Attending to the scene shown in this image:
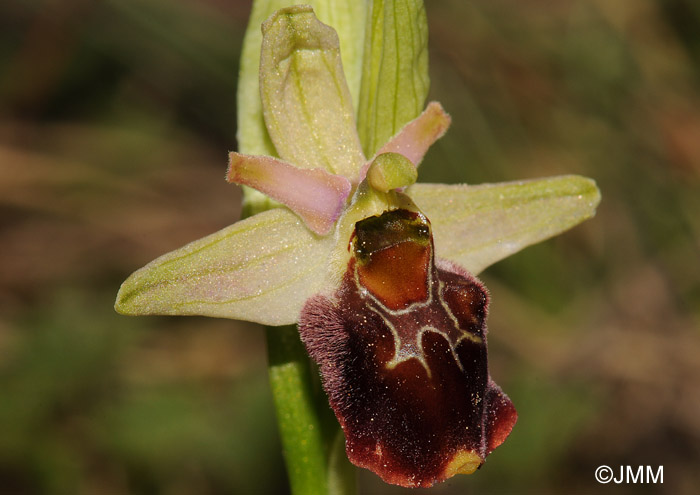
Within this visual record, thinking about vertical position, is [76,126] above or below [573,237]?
above

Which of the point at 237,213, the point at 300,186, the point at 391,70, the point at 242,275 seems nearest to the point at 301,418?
the point at 242,275

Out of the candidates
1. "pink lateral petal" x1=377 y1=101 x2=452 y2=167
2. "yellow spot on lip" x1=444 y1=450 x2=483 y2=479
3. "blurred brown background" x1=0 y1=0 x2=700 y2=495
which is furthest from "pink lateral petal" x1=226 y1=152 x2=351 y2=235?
"blurred brown background" x1=0 y1=0 x2=700 y2=495

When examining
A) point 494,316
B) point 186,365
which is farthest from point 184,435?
point 494,316

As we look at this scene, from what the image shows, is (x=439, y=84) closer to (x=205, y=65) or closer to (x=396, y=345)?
(x=205, y=65)

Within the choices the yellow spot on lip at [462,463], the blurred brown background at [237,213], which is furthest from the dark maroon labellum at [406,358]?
the blurred brown background at [237,213]

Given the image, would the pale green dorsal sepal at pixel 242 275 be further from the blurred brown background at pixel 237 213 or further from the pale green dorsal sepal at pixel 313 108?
the blurred brown background at pixel 237 213

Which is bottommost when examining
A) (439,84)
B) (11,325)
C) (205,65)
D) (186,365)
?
(186,365)

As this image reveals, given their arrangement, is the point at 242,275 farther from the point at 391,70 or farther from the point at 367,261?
the point at 391,70
